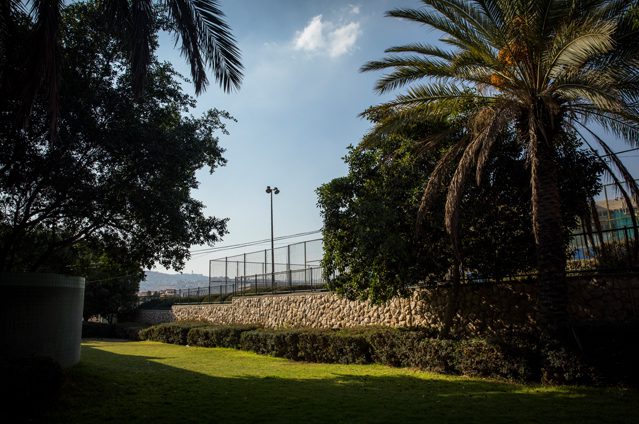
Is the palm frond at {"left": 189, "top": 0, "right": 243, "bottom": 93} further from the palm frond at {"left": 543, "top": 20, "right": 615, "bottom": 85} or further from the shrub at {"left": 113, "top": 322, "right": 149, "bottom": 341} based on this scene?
the shrub at {"left": 113, "top": 322, "right": 149, "bottom": 341}

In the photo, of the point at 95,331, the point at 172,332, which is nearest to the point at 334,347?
the point at 172,332

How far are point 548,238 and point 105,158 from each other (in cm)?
1084

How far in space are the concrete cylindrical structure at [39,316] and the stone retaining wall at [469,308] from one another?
963cm

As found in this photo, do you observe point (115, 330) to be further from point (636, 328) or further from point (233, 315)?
point (636, 328)

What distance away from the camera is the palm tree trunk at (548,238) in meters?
10.5

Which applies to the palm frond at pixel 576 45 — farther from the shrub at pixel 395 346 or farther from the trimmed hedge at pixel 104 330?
the trimmed hedge at pixel 104 330

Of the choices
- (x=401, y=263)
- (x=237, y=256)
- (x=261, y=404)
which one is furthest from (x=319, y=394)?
(x=237, y=256)

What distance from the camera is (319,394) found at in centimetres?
984

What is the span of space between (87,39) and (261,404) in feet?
31.8

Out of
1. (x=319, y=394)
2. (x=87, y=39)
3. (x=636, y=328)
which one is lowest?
(x=319, y=394)

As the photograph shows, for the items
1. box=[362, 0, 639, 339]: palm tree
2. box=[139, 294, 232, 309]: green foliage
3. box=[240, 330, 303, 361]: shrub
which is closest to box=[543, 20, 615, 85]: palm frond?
box=[362, 0, 639, 339]: palm tree

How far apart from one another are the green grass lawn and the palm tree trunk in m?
1.71

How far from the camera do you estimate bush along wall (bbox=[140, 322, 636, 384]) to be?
9.68 meters

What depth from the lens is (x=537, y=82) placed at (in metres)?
10.8
